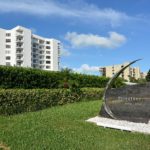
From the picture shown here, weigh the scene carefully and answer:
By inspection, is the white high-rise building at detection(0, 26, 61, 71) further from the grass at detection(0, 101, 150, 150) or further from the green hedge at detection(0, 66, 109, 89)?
the grass at detection(0, 101, 150, 150)

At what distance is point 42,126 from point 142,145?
13.5 ft

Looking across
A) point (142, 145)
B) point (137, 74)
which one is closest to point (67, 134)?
point (142, 145)

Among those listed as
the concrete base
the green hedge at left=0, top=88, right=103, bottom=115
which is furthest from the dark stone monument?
the green hedge at left=0, top=88, right=103, bottom=115

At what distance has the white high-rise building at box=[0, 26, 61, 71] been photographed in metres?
114

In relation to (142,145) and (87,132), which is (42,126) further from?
(142,145)

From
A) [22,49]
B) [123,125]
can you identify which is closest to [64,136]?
[123,125]

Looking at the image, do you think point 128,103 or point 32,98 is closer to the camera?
point 128,103

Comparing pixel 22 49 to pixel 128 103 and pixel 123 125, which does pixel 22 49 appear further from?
pixel 123 125

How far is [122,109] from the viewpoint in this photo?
51.2 feet

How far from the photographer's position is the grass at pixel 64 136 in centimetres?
1039

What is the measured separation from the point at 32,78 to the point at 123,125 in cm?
1097

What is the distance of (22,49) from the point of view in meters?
117

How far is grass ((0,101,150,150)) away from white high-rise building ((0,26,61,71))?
308ft

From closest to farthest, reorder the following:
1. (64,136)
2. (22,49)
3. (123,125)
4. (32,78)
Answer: (64,136) → (123,125) → (32,78) → (22,49)
